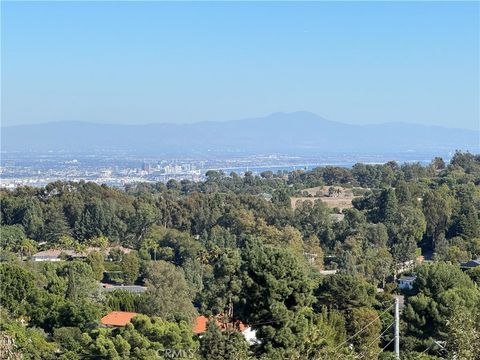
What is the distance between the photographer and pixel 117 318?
1950 centimetres

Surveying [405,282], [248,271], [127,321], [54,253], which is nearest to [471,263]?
[405,282]

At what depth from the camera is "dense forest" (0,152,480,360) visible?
12.9m

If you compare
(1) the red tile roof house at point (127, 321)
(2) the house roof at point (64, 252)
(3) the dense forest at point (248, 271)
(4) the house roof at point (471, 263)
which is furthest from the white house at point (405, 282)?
(2) the house roof at point (64, 252)

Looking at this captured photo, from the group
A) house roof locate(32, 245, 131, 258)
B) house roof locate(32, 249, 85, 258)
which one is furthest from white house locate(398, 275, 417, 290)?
house roof locate(32, 249, 85, 258)

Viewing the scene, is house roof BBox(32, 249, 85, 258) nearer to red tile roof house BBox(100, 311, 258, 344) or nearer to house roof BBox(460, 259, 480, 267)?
red tile roof house BBox(100, 311, 258, 344)

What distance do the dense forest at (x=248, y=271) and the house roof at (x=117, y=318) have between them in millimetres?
308

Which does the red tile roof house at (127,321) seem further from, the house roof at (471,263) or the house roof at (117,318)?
the house roof at (471,263)

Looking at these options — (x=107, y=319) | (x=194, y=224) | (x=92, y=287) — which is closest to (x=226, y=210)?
(x=194, y=224)

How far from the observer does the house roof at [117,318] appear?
62.2 ft

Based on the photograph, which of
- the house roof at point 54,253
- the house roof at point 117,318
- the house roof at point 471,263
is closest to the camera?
the house roof at point 117,318

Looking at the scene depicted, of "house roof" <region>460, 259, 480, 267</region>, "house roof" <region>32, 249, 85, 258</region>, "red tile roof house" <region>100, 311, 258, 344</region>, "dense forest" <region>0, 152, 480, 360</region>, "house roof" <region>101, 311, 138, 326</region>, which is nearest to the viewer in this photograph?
"dense forest" <region>0, 152, 480, 360</region>

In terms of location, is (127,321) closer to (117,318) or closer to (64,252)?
(117,318)

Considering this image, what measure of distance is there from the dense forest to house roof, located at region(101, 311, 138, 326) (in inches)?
12.1

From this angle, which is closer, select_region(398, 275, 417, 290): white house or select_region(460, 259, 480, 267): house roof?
select_region(398, 275, 417, 290): white house
